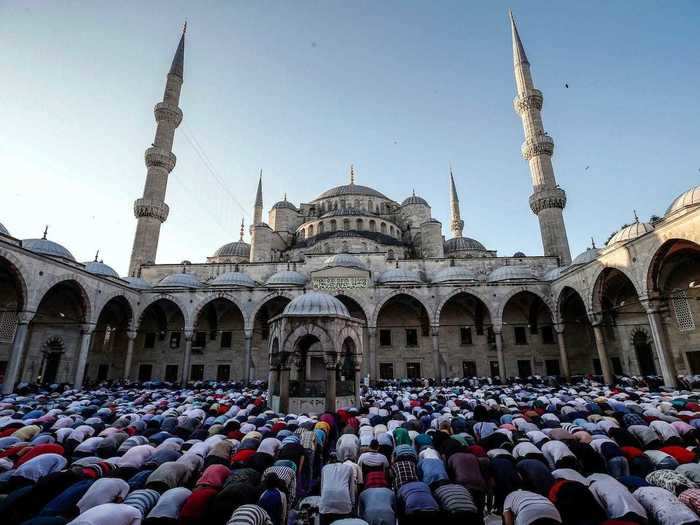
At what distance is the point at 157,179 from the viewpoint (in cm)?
2442

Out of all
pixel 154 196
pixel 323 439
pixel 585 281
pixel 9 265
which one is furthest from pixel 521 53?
pixel 9 265

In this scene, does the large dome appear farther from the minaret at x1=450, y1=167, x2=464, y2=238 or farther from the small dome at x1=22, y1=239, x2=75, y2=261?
the small dome at x1=22, y1=239, x2=75, y2=261

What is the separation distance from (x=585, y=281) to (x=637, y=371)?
194 inches

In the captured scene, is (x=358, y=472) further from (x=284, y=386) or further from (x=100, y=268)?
(x=100, y=268)

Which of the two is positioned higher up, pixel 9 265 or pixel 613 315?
pixel 9 265

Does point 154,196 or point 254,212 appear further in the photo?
point 254,212

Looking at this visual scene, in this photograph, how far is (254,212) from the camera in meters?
33.0

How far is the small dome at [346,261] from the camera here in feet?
63.6

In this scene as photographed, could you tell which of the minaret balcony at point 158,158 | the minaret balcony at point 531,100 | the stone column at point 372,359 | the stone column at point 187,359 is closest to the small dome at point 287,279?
the stone column at point 187,359

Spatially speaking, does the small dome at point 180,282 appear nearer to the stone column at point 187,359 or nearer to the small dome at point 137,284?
the small dome at point 137,284

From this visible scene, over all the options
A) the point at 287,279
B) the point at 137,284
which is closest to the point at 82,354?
the point at 137,284

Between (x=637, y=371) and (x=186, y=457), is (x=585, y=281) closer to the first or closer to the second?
(x=637, y=371)

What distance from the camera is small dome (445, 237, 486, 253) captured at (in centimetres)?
2755

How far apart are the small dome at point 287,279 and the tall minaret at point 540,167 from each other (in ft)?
51.7
